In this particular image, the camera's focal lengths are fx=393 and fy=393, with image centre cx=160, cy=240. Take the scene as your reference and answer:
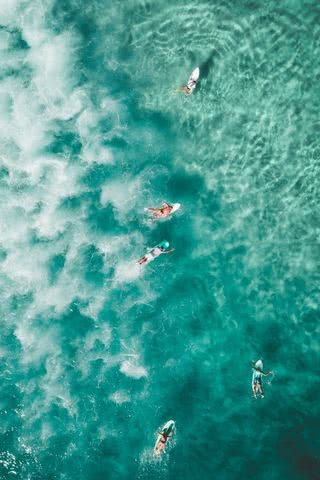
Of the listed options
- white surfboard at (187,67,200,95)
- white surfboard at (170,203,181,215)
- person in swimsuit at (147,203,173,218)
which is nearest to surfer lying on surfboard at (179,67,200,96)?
white surfboard at (187,67,200,95)

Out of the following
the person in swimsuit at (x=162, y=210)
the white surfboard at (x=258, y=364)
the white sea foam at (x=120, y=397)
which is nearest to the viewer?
the person in swimsuit at (x=162, y=210)

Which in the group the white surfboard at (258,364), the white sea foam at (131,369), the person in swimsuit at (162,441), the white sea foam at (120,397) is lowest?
the person in swimsuit at (162,441)

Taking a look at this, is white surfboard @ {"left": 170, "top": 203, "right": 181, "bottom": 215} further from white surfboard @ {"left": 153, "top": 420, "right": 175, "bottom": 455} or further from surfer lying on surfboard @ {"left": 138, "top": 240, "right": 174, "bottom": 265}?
white surfboard @ {"left": 153, "top": 420, "right": 175, "bottom": 455}

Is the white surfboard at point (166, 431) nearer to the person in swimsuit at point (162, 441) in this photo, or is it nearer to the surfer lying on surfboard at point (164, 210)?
the person in swimsuit at point (162, 441)

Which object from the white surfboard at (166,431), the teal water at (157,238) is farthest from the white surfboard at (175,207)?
the white surfboard at (166,431)

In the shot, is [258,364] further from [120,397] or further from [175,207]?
[175,207]

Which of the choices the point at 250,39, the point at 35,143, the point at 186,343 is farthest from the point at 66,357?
the point at 250,39

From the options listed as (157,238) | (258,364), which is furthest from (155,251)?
(258,364)

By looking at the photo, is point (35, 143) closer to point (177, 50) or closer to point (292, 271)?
point (177, 50)
